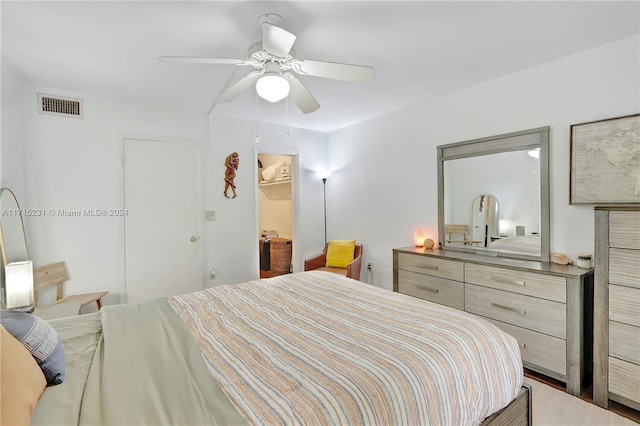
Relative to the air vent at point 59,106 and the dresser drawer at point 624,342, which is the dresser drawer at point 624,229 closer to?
the dresser drawer at point 624,342

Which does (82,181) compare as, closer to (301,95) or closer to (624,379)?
(301,95)

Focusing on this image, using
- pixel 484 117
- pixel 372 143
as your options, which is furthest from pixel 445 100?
pixel 372 143

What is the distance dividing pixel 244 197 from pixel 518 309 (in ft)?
10.5

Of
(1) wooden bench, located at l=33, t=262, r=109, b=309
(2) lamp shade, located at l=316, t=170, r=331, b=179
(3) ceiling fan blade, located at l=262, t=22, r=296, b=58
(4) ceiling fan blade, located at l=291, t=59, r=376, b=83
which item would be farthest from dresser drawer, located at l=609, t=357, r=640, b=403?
(1) wooden bench, located at l=33, t=262, r=109, b=309

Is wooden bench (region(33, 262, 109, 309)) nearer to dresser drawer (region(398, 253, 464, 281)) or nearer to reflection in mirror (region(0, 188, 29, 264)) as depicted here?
reflection in mirror (region(0, 188, 29, 264))

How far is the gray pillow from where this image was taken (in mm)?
1035

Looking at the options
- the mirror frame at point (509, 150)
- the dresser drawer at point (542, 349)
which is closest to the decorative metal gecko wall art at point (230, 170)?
the mirror frame at point (509, 150)

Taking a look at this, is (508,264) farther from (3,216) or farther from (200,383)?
(3,216)

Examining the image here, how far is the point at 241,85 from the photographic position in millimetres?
2125

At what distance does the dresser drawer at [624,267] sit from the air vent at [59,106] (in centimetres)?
454

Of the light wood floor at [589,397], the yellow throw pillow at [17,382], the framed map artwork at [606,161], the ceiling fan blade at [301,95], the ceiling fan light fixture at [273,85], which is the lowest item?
the light wood floor at [589,397]

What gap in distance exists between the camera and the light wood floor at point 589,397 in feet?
6.18

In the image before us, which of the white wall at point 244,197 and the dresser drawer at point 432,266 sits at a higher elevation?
the white wall at point 244,197

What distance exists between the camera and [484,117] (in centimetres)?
295
